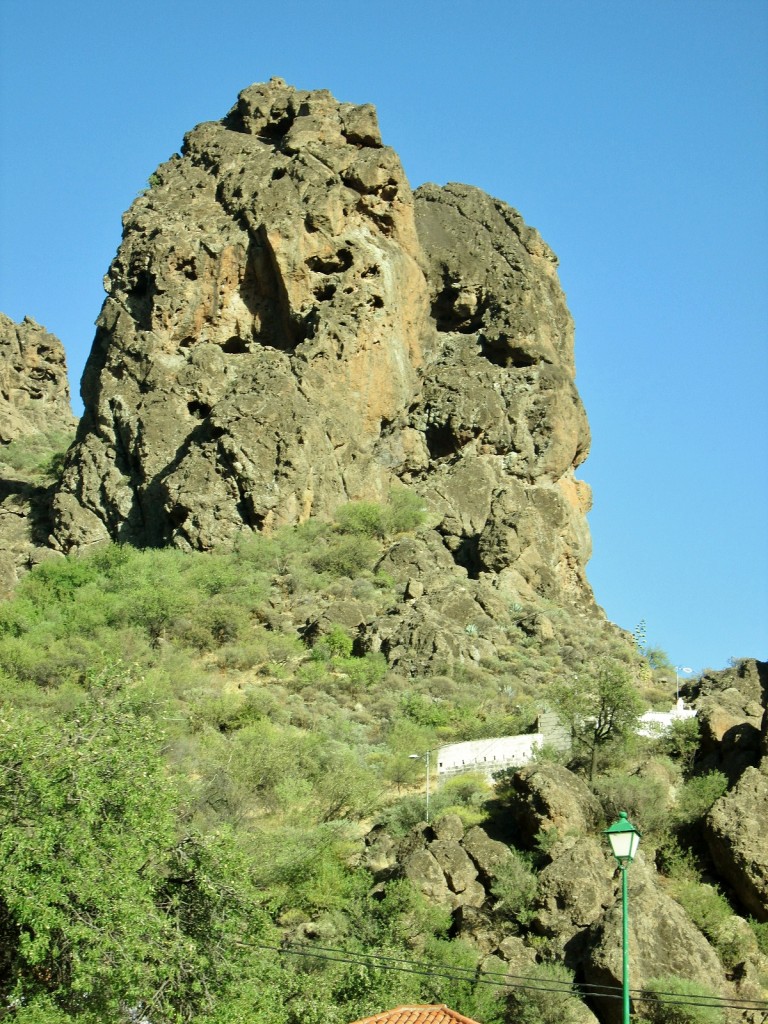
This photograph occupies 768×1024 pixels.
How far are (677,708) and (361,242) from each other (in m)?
26.2

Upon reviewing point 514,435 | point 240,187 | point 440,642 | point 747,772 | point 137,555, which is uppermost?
point 240,187

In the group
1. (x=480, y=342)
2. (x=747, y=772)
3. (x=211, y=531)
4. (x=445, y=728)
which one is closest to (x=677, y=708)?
(x=445, y=728)

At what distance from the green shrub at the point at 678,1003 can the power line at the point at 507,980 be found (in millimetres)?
17

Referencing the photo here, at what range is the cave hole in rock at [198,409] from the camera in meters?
58.1

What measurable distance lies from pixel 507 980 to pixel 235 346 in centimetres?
3919

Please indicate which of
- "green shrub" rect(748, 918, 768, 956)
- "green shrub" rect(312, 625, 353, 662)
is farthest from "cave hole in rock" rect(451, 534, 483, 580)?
"green shrub" rect(748, 918, 768, 956)

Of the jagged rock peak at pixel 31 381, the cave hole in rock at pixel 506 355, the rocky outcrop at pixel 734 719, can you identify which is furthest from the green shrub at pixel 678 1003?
the jagged rock peak at pixel 31 381

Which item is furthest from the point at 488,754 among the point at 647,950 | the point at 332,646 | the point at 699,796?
the point at 647,950

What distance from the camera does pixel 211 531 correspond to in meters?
52.7

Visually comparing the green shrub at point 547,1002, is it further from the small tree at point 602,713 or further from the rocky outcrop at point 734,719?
the small tree at point 602,713

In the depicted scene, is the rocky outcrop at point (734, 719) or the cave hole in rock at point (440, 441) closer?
the rocky outcrop at point (734, 719)

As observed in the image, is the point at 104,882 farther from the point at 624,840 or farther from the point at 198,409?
the point at 198,409

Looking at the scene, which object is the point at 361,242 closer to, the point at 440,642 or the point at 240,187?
the point at 240,187

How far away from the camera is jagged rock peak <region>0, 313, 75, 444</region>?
82.4 meters
